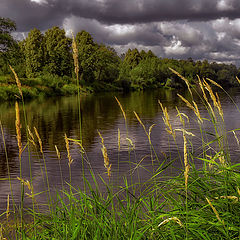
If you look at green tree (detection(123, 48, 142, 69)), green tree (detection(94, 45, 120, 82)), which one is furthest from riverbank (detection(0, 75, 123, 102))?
green tree (detection(123, 48, 142, 69))

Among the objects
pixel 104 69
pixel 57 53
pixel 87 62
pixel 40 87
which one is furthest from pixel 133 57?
pixel 40 87

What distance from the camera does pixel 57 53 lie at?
5828cm

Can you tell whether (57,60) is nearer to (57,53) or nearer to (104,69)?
(57,53)

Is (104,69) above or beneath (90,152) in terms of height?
above

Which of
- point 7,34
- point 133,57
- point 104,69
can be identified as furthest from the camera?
point 133,57

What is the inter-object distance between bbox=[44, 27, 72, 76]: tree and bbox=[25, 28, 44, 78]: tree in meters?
1.30

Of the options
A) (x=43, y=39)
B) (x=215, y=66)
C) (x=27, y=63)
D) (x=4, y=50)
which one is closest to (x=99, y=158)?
(x=4, y=50)

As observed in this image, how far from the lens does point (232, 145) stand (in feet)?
38.4

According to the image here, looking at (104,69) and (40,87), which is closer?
(40,87)

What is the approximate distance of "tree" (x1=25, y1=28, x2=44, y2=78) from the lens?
58.5m

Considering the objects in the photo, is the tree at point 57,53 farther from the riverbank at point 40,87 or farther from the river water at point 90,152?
the river water at point 90,152

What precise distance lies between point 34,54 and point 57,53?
443cm

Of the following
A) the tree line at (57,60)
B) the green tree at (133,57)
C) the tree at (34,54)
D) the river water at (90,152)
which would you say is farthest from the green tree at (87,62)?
the green tree at (133,57)

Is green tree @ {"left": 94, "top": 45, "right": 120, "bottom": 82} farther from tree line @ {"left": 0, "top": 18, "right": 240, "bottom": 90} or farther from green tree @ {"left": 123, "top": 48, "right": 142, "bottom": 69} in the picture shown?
green tree @ {"left": 123, "top": 48, "right": 142, "bottom": 69}
